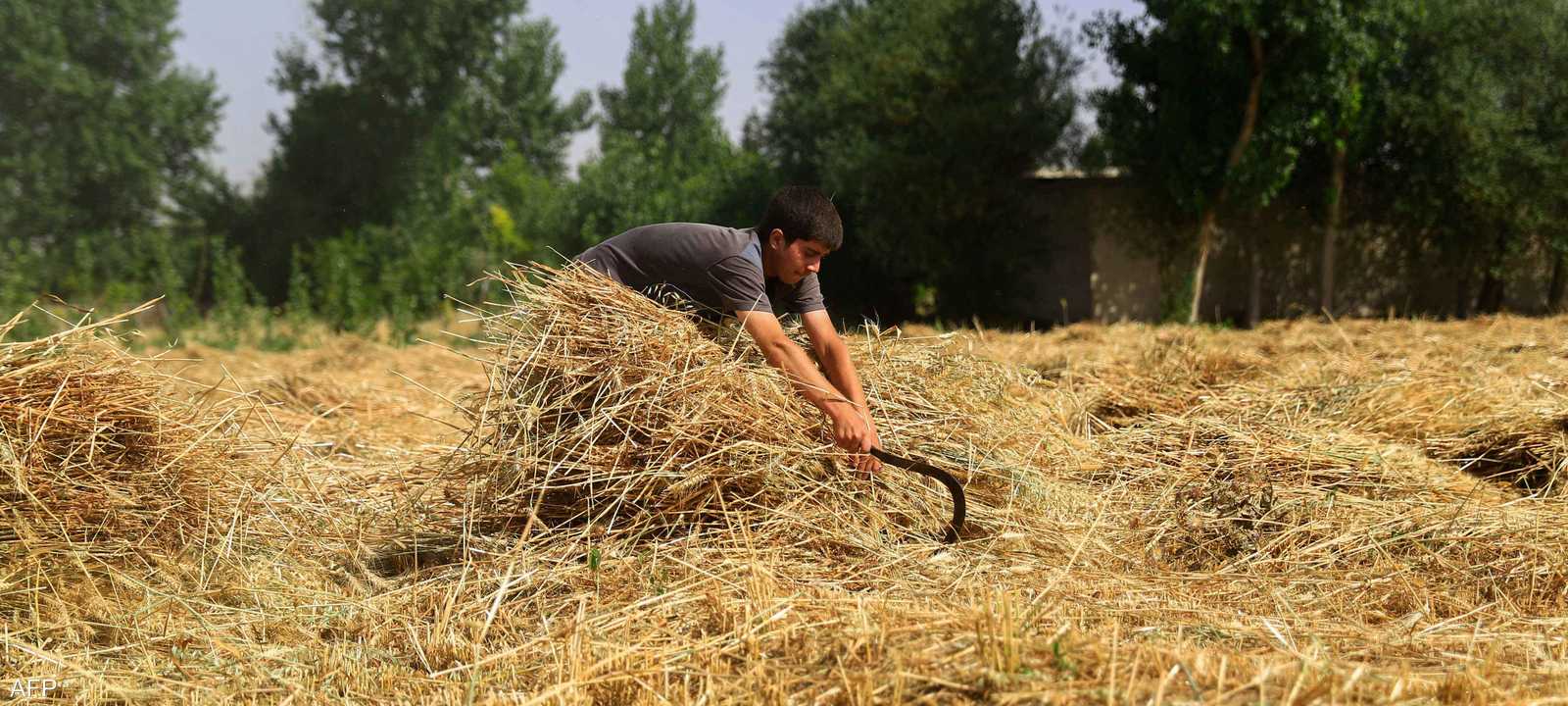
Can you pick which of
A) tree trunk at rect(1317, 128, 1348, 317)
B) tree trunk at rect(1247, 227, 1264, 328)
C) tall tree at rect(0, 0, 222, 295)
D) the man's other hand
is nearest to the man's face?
the man's other hand

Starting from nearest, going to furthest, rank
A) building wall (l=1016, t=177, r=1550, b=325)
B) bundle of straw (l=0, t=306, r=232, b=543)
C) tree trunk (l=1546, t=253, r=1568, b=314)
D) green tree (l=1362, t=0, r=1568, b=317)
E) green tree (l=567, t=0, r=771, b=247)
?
bundle of straw (l=0, t=306, r=232, b=543) → green tree (l=1362, t=0, r=1568, b=317) → tree trunk (l=1546, t=253, r=1568, b=314) → building wall (l=1016, t=177, r=1550, b=325) → green tree (l=567, t=0, r=771, b=247)

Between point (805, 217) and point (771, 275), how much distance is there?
0.86ft

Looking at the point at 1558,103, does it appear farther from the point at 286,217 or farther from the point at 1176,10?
the point at 286,217

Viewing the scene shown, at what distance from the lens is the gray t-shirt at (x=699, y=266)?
11.1 ft

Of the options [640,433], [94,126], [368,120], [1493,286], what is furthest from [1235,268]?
[94,126]

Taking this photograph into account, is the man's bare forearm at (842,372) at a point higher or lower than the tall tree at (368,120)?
lower

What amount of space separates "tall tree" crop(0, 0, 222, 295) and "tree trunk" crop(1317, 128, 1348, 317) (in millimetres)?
21665

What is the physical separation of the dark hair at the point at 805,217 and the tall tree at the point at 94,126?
69.9ft

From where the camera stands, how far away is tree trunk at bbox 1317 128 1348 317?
15.8 m

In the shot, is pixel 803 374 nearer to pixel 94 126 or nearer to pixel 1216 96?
pixel 1216 96

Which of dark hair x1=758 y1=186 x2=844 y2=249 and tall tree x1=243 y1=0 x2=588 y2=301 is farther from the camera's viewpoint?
tall tree x1=243 y1=0 x2=588 y2=301

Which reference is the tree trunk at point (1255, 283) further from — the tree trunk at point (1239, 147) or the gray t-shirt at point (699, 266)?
the gray t-shirt at point (699, 266)

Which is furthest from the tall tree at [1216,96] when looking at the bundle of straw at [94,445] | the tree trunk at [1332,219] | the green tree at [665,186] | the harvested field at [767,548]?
the bundle of straw at [94,445]

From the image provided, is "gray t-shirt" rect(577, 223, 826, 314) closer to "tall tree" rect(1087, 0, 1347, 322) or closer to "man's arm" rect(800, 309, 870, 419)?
"man's arm" rect(800, 309, 870, 419)
